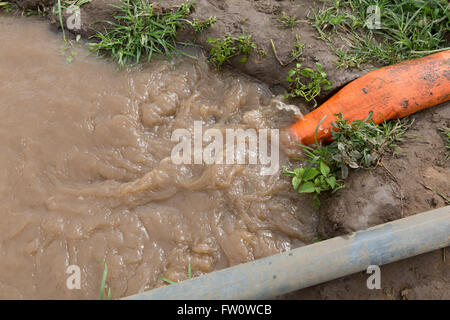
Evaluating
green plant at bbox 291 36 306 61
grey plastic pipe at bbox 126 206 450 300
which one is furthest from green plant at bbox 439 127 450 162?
green plant at bbox 291 36 306 61

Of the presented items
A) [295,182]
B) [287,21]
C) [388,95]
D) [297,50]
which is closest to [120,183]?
[295,182]

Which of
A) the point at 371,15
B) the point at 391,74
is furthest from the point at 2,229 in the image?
the point at 371,15

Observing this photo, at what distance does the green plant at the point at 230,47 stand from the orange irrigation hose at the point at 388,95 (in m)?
0.86

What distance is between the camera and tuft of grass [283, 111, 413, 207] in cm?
279

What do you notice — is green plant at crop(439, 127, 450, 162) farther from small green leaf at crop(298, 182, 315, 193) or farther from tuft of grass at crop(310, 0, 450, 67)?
small green leaf at crop(298, 182, 315, 193)

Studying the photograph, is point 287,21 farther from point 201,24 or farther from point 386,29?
point 386,29

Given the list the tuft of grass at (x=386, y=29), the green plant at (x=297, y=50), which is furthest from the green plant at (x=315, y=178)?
the tuft of grass at (x=386, y=29)

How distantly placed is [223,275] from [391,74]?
84.3 inches

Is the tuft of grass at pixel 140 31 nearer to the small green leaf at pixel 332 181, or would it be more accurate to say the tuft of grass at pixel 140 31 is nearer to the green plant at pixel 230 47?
the green plant at pixel 230 47

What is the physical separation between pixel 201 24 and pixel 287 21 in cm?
82

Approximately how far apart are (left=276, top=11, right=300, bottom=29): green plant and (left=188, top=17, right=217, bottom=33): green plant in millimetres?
632

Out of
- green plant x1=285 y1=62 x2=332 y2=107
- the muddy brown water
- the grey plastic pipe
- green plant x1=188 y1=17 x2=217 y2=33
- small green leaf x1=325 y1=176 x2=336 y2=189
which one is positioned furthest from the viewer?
green plant x1=188 y1=17 x2=217 y2=33

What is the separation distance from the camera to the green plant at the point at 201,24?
327cm
